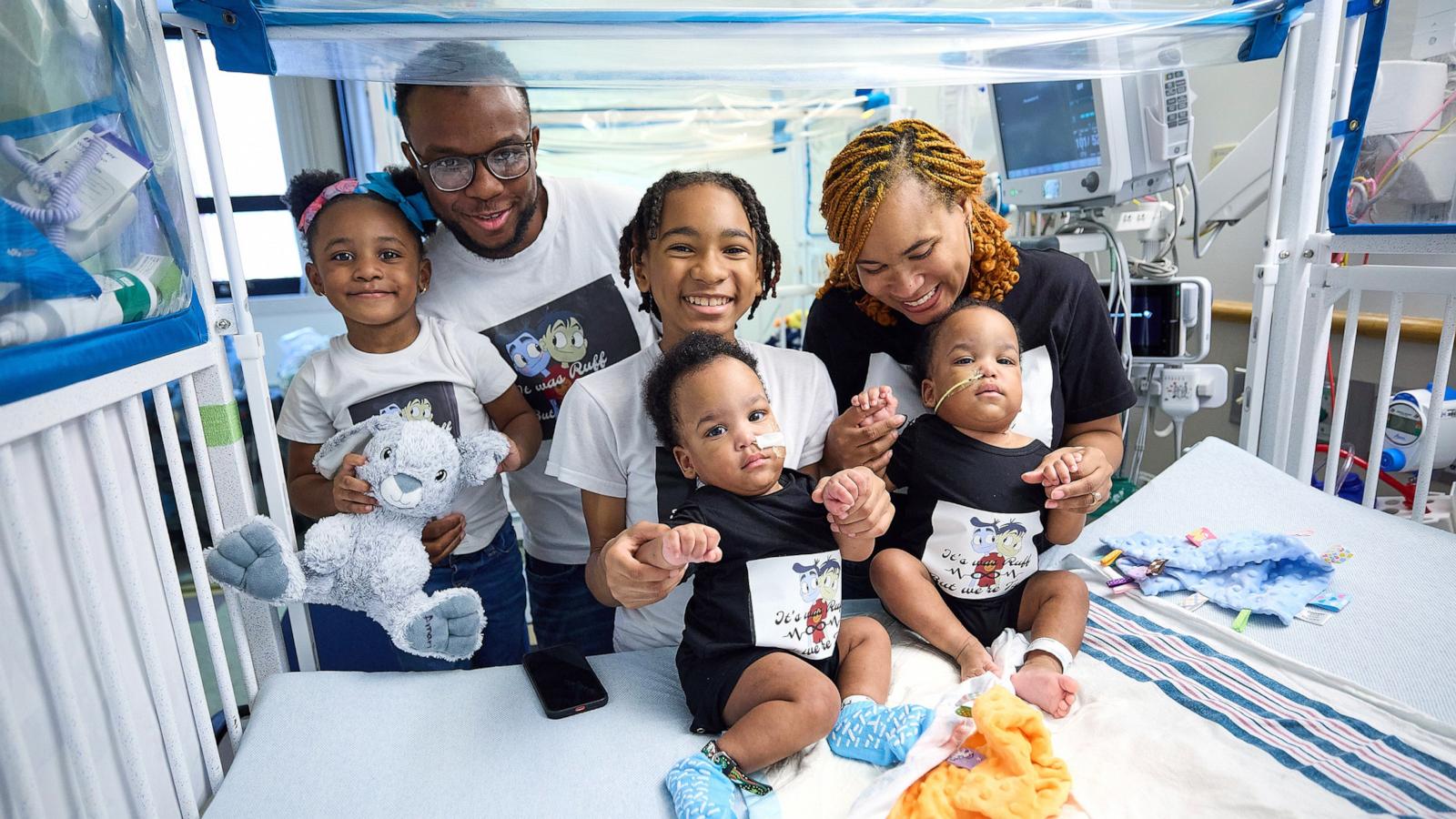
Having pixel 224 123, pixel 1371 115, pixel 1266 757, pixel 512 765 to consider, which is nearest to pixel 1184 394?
pixel 1371 115

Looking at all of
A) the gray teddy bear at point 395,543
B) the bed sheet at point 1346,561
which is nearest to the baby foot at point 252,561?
the gray teddy bear at point 395,543

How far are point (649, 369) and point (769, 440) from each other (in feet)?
0.98

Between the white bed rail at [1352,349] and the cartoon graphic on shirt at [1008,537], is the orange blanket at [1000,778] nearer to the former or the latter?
the cartoon graphic on shirt at [1008,537]

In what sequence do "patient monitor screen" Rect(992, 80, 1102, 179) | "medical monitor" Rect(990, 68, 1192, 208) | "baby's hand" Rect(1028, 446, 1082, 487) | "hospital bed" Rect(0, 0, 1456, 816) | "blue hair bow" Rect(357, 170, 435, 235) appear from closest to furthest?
"hospital bed" Rect(0, 0, 1456, 816) → "baby's hand" Rect(1028, 446, 1082, 487) → "blue hair bow" Rect(357, 170, 435, 235) → "medical monitor" Rect(990, 68, 1192, 208) → "patient monitor screen" Rect(992, 80, 1102, 179)

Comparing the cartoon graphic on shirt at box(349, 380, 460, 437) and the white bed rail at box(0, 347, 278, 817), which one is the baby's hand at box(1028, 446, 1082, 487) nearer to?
the cartoon graphic on shirt at box(349, 380, 460, 437)

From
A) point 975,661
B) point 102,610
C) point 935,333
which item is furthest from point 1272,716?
point 102,610

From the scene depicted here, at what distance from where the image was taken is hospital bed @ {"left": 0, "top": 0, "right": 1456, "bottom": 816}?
0.93m

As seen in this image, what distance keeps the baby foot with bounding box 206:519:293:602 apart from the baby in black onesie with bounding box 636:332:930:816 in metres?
0.55

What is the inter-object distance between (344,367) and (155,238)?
40 cm

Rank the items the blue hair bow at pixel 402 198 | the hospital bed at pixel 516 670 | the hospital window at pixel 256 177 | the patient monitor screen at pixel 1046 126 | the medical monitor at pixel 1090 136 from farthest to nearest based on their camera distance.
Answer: the hospital window at pixel 256 177 → the patient monitor screen at pixel 1046 126 → the medical monitor at pixel 1090 136 → the blue hair bow at pixel 402 198 → the hospital bed at pixel 516 670

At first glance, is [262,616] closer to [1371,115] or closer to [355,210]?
[355,210]

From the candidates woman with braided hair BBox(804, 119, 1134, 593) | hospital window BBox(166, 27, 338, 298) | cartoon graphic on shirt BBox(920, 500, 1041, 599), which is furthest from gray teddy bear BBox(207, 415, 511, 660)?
hospital window BBox(166, 27, 338, 298)

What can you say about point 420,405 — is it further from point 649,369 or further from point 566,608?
point 566,608

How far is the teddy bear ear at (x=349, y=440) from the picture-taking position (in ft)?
4.29
